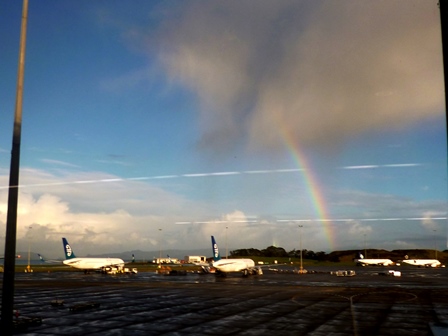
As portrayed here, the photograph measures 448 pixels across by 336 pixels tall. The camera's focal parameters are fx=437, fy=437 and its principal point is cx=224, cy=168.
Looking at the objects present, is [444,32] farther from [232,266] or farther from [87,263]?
[87,263]

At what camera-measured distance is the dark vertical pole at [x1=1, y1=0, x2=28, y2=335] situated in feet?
43.3

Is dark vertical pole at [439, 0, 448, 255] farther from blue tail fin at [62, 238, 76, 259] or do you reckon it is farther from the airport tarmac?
blue tail fin at [62, 238, 76, 259]

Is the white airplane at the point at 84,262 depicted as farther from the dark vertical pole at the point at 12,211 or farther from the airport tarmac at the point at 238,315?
the dark vertical pole at the point at 12,211

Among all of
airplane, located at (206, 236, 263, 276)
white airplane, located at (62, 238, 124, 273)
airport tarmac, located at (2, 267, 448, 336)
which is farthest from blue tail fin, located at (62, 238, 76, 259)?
airport tarmac, located at (2, 267, 448, 336)

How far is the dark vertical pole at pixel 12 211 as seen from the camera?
13211mm

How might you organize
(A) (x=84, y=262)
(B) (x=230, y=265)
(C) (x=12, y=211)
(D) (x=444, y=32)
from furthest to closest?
(A) (x=84, y=262), (B) (x=230, y=265), (C) (x=12, y=211), (D) (x=444, y=32)

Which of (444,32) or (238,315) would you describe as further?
(238,315)

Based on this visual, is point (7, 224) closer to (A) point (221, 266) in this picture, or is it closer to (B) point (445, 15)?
(B) point (445, 15)

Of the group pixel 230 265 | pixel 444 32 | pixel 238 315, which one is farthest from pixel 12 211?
pixel 230 265

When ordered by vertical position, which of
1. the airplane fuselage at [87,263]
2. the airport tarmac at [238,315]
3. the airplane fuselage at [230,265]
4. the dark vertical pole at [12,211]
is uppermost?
the dark vertical pole at [12,211]

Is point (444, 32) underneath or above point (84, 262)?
above

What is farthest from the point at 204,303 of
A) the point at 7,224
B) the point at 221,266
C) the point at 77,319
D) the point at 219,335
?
the point at 221,266

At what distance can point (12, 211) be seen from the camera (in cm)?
1384

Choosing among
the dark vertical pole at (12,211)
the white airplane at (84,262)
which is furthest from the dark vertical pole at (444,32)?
the white airplane at (84,262)
